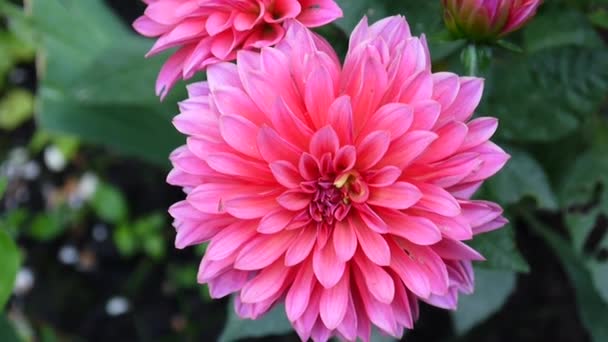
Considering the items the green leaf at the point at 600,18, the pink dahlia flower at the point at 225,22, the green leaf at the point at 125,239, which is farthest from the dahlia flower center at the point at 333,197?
the green leaf at the point at 125,239

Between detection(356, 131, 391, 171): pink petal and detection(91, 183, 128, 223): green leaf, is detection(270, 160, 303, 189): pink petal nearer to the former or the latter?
detection(356, 131, 391, 171): pink petal

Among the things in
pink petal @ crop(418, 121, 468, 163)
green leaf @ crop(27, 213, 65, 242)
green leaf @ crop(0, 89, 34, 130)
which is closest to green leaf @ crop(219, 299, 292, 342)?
pink petal @ crop(418, 121, 468, 163)

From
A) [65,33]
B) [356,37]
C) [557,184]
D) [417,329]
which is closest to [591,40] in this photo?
[557,184]

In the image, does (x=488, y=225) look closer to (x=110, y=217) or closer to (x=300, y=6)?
(x=300, y=6)

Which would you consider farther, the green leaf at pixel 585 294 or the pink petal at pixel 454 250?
the green leaf at pixel 585 294

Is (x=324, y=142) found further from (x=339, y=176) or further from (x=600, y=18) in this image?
(x=600, y=18)

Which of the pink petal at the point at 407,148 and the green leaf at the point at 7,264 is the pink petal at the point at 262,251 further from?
the green leaf at the point at 7,264
